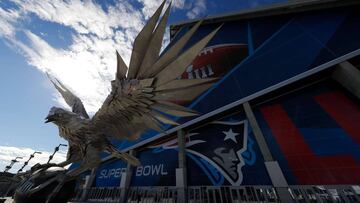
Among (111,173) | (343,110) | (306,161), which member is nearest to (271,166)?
(306,161)

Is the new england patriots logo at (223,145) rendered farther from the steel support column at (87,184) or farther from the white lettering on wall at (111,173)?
the steel support column at (87,184)

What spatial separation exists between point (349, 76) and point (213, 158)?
7.75 m

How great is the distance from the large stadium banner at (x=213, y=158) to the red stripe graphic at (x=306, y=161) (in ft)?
4.18

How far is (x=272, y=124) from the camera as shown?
8.95 m

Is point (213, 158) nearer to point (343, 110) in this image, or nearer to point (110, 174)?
point (343, 110)

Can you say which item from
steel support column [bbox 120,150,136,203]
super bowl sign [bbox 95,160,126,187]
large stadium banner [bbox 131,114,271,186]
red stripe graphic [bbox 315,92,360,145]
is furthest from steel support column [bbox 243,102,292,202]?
super bowl sign [bbox 95,160,126,187]

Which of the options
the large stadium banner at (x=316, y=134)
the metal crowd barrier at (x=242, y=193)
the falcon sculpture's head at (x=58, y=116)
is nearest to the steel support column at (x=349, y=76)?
the large stadium banner at (x=316, y=134)

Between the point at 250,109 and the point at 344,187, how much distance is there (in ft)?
15.9

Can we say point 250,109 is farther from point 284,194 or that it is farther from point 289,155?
point 284,194

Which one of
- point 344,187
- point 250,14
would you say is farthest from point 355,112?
point 250,14

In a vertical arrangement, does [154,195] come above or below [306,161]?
below

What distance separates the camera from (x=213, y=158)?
9.69m

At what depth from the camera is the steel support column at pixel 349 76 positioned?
754 centimetres

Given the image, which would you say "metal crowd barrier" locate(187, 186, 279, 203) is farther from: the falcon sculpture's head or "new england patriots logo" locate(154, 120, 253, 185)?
the falcon sculpture's head
